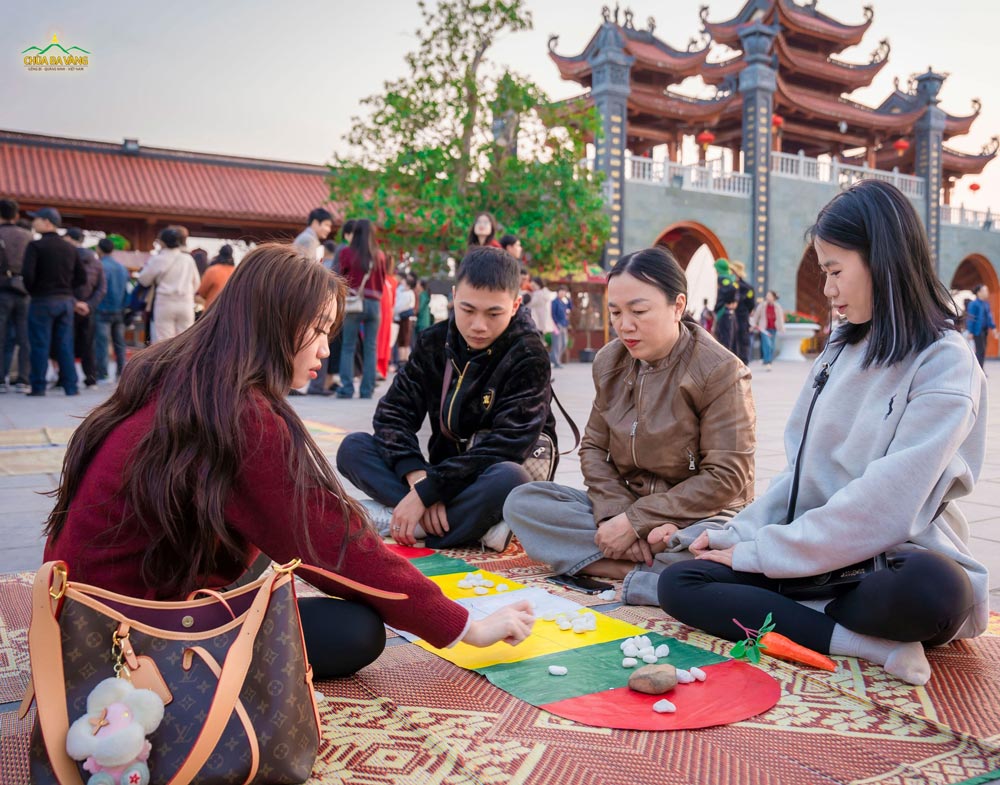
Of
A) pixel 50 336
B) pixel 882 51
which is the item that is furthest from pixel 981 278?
pixel 50 336

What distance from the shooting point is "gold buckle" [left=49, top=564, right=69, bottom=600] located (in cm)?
128

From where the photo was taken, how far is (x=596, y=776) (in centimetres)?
148

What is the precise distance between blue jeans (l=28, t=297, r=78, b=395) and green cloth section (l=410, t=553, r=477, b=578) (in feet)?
18.1

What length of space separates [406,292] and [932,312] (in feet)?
32.7

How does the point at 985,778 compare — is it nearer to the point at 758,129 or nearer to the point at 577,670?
the point at 577,670

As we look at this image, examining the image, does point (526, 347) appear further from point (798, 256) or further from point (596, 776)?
point (798, 256)

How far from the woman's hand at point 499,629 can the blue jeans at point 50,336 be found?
6.52 m

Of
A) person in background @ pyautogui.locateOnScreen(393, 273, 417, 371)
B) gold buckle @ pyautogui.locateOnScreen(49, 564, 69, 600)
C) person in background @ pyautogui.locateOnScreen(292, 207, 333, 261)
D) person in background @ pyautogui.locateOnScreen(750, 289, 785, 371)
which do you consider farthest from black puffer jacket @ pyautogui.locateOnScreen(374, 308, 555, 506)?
person in background @ pyautogui.locateOnScreen(750, 289, 785, 371)

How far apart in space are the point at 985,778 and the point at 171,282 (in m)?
6.84

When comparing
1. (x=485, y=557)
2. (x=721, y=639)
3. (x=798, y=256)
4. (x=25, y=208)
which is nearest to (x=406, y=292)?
(x=25, y=208)

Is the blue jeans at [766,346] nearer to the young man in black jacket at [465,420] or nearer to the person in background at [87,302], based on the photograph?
the person in background at [87,302]

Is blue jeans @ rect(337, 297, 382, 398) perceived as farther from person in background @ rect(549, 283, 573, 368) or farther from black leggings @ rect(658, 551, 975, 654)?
person in background @ rect(549, 283, 573, 368)

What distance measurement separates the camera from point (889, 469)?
1864 millimetres

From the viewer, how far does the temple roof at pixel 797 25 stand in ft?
71.7
